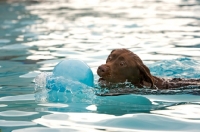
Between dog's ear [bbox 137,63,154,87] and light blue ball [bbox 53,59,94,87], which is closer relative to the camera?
light blue ball [bbox 53,59,94,87]

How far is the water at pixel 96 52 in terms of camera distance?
18.2 ft

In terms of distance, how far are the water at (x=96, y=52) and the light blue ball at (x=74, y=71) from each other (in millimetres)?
309

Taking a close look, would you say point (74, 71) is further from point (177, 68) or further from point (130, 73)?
point (177, 68)

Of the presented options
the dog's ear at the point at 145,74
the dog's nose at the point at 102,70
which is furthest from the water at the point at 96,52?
the dog's nose at the point at 102,70

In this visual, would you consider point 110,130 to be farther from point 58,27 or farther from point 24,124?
point 58,27

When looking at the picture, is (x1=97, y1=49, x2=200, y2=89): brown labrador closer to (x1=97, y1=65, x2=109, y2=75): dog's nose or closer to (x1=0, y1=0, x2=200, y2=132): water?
(x1=97, y1=65, x2=109, y2=75): dog's nose

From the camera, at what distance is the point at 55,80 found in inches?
257

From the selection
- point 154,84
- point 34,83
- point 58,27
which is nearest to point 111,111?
point 154,84

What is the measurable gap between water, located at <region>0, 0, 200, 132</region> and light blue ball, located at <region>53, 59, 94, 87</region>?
31cm

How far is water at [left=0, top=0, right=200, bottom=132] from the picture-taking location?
556 centimetres

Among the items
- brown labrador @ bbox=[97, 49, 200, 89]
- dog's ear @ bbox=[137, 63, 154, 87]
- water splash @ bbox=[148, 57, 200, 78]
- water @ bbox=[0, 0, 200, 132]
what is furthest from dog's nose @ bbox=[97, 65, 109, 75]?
water splash @ bbox=[148, 57, 200, 78]

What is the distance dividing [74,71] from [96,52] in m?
4.28

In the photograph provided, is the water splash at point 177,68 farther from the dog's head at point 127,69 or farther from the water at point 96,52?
the dog's head at point 127,69

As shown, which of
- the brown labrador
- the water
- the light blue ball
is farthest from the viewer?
the brown labrador
